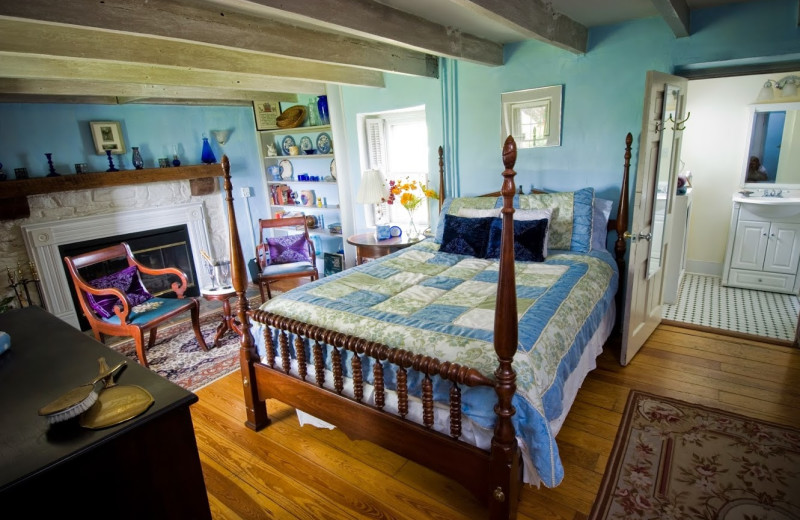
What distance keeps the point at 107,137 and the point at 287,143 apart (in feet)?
5.82

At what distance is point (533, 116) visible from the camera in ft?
11.4

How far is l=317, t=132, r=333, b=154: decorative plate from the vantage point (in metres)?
4.68

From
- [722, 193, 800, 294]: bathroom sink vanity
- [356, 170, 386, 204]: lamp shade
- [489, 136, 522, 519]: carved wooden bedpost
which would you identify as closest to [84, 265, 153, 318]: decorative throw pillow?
[356, 170, 386, 204]: lamp shade

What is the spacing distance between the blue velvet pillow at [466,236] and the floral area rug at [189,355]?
1.88 m

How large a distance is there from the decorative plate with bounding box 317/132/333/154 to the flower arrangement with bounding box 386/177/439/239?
3.05 feet

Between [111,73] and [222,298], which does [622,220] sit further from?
[111,73]

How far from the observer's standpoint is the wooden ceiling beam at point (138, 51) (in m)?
2.11

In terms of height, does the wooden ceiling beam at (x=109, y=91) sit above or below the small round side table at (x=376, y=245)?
above

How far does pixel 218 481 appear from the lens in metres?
2.12

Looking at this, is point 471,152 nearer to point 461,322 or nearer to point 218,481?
point 461,322

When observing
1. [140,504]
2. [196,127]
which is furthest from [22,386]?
[196,127]

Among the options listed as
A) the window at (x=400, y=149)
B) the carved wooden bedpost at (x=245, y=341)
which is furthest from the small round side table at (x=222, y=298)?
the window at (x=400, y=149)

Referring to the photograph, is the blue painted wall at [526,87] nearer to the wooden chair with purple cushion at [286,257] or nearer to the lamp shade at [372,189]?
the lamp shade at [372,189]

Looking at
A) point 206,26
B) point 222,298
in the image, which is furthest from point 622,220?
point 222,298
